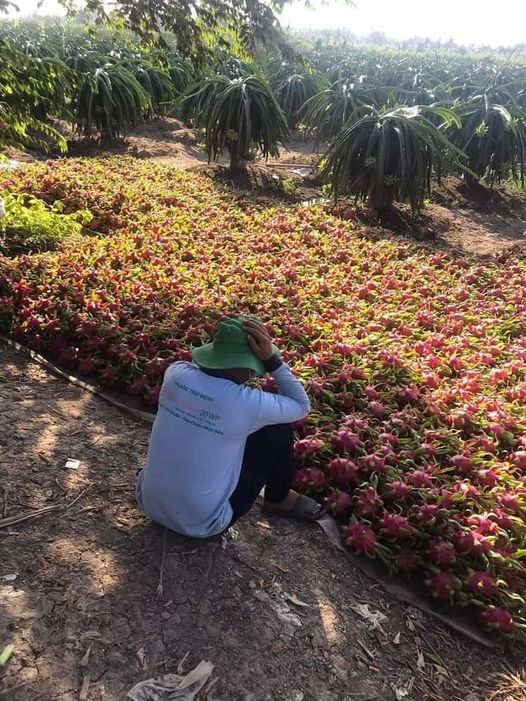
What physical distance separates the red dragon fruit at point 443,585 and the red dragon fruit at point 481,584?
6cm

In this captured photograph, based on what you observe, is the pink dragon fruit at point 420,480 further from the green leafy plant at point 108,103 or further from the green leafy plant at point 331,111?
the green leafy plant at point 331,111

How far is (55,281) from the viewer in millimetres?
4789

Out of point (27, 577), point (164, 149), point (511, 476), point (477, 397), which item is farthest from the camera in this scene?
point (164, 149)

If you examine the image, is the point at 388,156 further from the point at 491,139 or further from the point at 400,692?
the point at 400,692

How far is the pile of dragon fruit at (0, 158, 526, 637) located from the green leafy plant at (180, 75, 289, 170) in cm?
242

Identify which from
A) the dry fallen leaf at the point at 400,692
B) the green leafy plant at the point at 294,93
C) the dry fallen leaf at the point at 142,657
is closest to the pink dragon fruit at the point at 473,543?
the dry fallen leaf at the point at 400,692

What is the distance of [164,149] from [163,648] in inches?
451

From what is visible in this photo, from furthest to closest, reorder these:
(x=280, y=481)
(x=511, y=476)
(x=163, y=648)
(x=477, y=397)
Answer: (x=477, y=397) < (x=511, y=476) < (x=280, y=481) < (x=163, y=648)

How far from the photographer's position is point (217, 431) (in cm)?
224

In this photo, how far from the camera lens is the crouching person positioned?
88.3 inches

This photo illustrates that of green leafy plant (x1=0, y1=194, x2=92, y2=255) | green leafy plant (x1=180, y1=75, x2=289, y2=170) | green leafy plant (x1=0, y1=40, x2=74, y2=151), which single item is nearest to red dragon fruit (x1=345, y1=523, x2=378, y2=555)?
green leafy plant (x1=0, y1=40, x2=74, y2=151)

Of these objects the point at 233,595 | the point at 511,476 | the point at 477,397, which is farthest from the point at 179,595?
the point at 477,397

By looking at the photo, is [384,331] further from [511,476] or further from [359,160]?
[359,160]

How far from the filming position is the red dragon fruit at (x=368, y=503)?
282 cm
